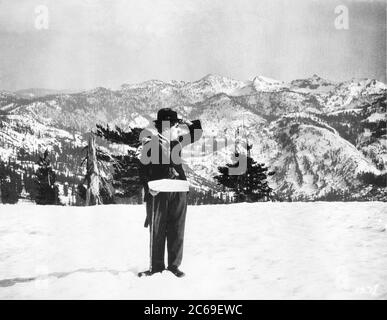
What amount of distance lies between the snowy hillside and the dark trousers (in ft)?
1.01

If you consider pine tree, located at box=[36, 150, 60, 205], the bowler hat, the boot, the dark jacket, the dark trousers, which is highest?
the bowler hat

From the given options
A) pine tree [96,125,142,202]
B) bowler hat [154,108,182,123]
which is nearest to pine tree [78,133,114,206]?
pine tree [96,125,142,202]

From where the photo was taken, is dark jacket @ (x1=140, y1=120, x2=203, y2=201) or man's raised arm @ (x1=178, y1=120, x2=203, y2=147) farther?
dark jacket @ (x1=140, y1=120, x2=203, y2=201)

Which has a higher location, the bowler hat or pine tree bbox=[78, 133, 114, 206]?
the bowler hat

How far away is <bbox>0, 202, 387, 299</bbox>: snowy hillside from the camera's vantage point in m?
6.81

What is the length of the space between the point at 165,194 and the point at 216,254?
6.64 ft

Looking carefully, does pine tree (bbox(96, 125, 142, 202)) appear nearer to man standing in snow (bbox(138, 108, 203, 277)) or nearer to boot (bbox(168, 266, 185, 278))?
man standing in snow (bbox(138, 108, 203, 277))

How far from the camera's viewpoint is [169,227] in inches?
301

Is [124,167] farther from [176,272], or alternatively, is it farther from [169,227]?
[176,272]

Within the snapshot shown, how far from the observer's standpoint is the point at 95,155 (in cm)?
2703

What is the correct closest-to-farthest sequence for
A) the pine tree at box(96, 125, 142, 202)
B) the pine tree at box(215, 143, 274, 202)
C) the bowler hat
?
the bowler hat, the pine tree at box(96, 125, 142, 202), the pine tree at box(215, 143, 274, 202)

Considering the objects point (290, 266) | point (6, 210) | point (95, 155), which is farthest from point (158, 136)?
point (95, 155)

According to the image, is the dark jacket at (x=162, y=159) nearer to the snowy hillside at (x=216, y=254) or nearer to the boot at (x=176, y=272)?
the boot at (x=176, y=272)
